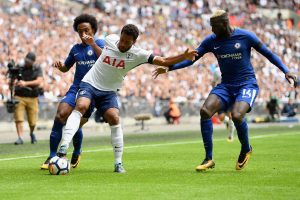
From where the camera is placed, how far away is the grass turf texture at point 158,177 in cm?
1059

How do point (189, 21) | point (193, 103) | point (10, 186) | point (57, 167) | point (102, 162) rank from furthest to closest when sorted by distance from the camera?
point (189, 21)
point (193, 103)
point (102, 162)
point (57, 167)
point (10, 186)

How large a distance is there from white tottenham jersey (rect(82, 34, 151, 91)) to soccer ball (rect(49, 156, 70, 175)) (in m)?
1.32

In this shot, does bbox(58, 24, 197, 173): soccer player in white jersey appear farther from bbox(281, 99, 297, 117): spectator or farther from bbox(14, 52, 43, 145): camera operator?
bbox(281, 99, 297, 117): spectator

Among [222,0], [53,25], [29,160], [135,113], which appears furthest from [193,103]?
[29,160]

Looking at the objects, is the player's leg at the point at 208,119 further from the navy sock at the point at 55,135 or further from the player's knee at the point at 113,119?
the navy sock at the point at 55,135

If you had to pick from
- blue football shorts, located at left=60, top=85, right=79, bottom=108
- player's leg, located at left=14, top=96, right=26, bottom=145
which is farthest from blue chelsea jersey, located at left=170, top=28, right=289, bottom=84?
player's leg, located at left=14, top=96, right=26, bottom=145

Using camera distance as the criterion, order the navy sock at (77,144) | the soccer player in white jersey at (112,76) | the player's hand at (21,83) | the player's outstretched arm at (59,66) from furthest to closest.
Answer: the player's hand at (21,83) → the navy sock at (77,144) → the player's outstretched arm at (59,66) → the soccer player in white jersey at (112,76)

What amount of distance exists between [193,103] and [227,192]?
29939 mm

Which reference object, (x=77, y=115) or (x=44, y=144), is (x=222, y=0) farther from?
(x=77, y=115)

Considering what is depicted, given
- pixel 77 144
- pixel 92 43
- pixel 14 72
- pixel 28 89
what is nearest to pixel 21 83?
pixel 14 72

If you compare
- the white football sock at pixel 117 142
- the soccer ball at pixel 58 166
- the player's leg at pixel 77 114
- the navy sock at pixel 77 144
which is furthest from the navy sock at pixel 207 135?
the soccer ball at pixel 58 166

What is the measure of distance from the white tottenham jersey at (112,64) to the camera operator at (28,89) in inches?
328

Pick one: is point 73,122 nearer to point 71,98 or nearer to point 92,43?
point 71,98

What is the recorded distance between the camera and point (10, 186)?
1149 cm
